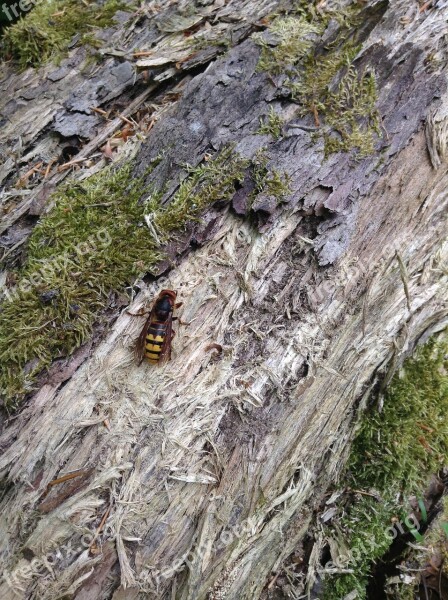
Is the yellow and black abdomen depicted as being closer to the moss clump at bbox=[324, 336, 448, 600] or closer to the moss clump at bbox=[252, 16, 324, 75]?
the moss clump at bbox=[324, 336, 448, 600]

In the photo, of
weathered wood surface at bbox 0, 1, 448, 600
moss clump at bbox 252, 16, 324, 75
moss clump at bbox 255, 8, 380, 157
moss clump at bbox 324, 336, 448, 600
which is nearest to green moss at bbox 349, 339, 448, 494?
moss clump at bbox 324, 336, 448, 600

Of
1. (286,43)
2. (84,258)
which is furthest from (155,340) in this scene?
(286,43)

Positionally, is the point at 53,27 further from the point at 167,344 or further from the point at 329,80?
the point at 167,344

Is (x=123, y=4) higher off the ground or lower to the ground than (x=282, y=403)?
higher

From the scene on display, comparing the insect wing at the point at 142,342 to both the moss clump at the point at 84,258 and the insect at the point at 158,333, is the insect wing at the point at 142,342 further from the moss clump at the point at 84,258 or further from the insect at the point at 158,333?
the moss clump at the point at 84,258

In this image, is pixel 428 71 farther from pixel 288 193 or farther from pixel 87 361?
pixel 87 361

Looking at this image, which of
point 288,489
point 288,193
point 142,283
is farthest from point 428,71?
point 288,489
